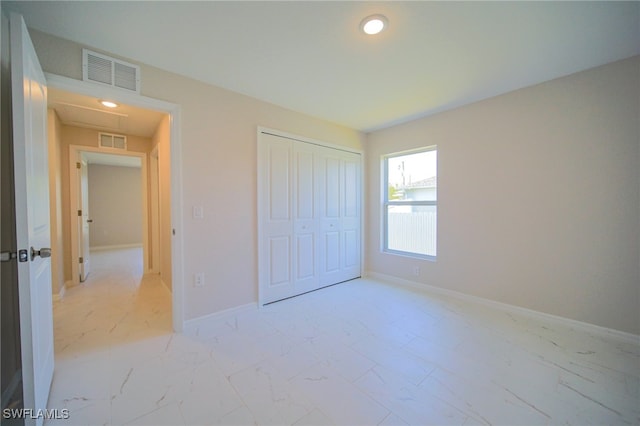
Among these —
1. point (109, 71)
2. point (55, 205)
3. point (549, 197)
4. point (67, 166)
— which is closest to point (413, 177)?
point (549, 197)

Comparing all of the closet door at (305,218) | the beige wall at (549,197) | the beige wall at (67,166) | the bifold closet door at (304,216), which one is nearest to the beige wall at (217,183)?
the bifold closet door at (304,216)

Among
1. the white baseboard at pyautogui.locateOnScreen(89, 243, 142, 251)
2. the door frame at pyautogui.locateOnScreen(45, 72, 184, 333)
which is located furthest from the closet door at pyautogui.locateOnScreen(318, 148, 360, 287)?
the white baseboard at pyautogui.locateOnScreen(89, 243, 142, 251)

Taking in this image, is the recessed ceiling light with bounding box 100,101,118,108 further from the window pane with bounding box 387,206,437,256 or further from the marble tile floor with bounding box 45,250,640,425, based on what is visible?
the window pane with bounding box 387,206,437,256

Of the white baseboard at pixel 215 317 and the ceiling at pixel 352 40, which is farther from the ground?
the ceiling at pixel 352 40

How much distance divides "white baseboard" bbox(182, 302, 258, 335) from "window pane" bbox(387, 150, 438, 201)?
8.59 feet

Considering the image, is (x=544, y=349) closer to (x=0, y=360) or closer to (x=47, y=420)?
(x=47, y=420)

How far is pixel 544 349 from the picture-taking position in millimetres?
2023

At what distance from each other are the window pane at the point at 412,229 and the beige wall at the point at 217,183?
2205 millimetres

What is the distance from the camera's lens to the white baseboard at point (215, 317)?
2.37 meters

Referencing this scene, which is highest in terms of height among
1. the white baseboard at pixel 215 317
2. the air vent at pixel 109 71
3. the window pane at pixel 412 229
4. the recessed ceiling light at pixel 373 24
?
the recessed ceiling light at pixel 373 24

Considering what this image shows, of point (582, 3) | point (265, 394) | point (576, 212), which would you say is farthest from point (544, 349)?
point (582, 3)

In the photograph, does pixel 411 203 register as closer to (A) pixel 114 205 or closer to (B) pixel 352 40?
(B) pixel 352 40

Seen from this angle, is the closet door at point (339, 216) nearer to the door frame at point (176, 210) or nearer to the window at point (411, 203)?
the window at point (411, 203)

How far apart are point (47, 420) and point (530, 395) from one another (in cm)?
280
